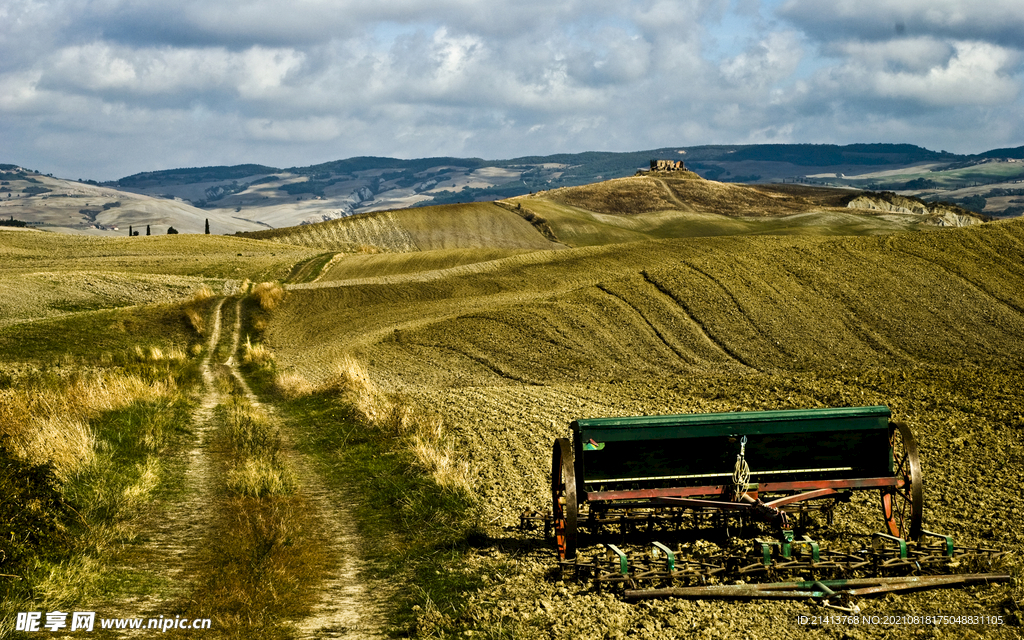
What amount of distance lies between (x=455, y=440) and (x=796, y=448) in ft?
24.4

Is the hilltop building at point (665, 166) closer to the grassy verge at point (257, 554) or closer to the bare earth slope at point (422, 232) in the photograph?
the bare earth slope at point (422, 232)

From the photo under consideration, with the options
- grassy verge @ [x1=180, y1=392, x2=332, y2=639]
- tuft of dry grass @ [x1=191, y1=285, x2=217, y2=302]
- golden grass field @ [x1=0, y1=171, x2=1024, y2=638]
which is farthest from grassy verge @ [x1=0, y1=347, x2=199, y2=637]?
tuft of dry grass @ [x1=191, y1=285, x2=217, y2=302]

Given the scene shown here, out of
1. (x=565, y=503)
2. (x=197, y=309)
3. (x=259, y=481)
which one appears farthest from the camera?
(x=197, y=309)

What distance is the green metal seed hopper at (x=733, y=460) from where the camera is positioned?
8.77 metres

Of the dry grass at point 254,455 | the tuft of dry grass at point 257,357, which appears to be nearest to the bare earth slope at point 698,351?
the tuft of dry grass at point 257,357

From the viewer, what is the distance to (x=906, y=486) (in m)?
9.50

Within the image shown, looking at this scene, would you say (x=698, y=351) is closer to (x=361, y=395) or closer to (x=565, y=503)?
(x=361, y=395)

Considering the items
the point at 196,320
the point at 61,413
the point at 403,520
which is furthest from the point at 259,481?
the point at 196,320

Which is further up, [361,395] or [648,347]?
[361,395]

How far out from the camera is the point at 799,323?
2995 centimetres

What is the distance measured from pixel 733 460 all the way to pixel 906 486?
2266 mm

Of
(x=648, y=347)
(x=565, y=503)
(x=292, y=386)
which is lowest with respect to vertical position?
(x=292, y=386)

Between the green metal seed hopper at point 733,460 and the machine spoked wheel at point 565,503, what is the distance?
0.02m

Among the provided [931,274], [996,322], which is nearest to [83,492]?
[996,322]
